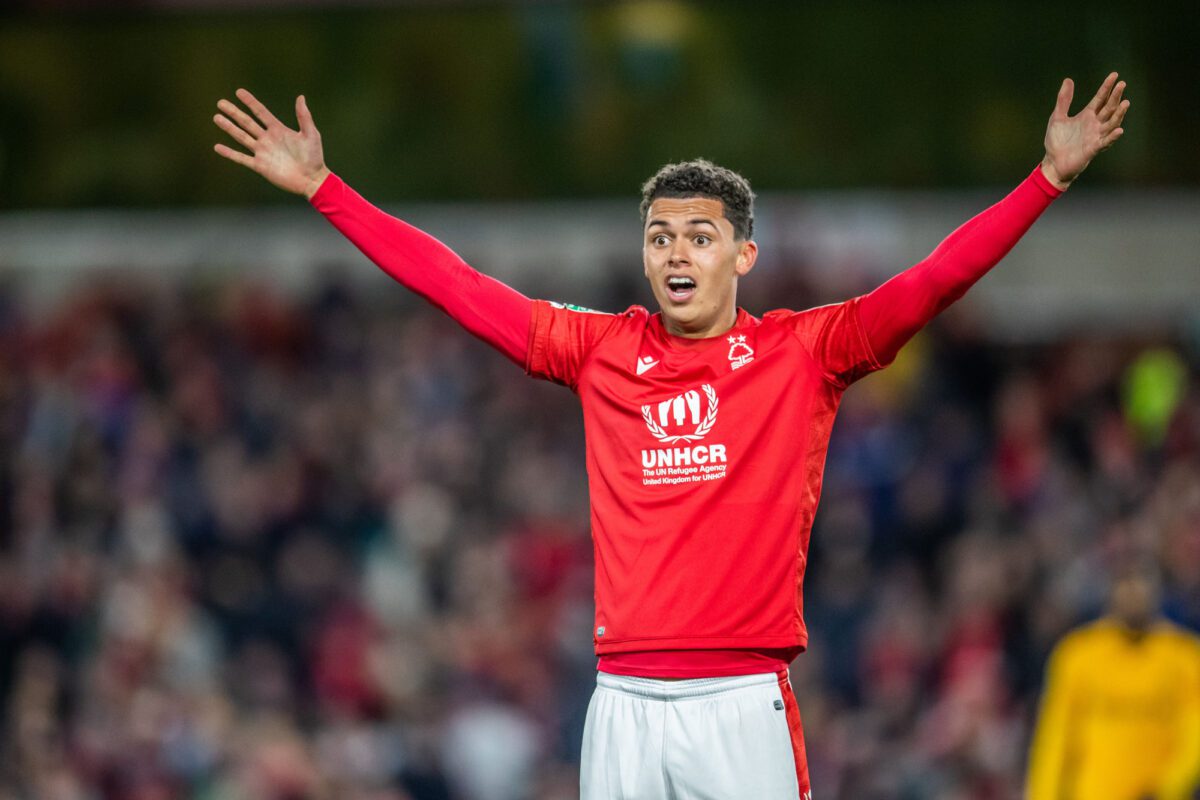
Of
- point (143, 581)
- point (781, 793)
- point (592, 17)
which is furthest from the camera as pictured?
point (592, 17)

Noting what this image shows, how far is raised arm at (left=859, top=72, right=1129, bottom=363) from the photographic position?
15.3ft

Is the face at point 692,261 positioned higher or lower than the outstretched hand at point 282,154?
lower

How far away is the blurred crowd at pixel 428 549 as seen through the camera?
1064 cm

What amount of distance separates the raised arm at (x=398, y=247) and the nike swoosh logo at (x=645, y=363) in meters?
0.34

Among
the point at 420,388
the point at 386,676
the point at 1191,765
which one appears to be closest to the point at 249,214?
the point at 420,388

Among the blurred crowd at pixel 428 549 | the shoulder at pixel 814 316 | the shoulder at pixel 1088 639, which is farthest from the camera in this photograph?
the blurred crowd at pixel 428 549

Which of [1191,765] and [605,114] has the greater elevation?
[605,114]

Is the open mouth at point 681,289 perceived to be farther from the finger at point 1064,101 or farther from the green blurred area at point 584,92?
the green blurred area at point 584,92

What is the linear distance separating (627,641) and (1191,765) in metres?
4.94

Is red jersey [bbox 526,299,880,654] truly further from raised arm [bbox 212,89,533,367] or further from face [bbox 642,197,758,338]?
raised arm [bbox 212,89,533,367]

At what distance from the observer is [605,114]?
15.5 m

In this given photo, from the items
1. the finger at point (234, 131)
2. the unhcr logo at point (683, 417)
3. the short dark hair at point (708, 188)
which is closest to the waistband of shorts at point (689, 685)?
the unhcr logo at point (683, 417)

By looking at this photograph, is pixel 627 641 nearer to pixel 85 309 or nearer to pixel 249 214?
pixel 85 309

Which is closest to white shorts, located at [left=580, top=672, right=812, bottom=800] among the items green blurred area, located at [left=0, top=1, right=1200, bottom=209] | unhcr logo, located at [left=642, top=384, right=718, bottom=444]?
unhcr logo, located at [left=642, top=384, right=718, bottom=444]
